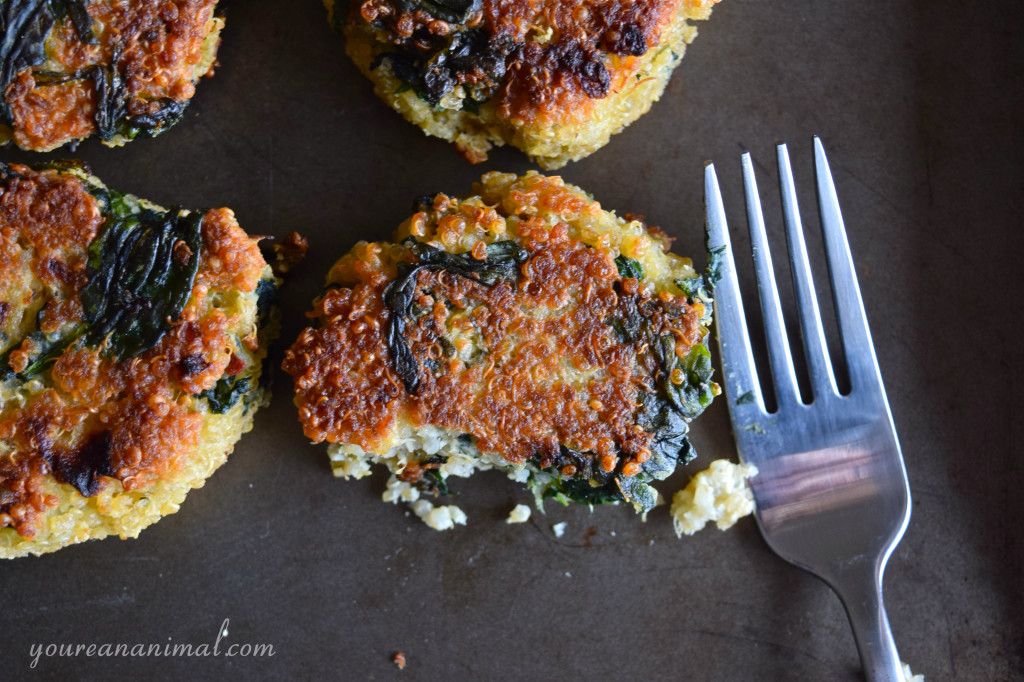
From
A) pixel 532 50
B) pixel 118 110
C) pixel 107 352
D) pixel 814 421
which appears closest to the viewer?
pixel 107 352

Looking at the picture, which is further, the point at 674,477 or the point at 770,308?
the point at 674,477

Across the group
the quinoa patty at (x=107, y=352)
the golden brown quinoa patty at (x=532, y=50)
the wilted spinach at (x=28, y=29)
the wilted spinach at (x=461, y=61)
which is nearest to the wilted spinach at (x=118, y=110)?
the wilted spinach at (x=28, y=29)

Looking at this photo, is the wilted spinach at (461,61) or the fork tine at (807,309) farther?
the fork tine at (807,309)

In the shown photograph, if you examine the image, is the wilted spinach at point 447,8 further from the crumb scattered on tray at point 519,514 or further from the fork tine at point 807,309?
the crumb scattered on tray at point 519,514

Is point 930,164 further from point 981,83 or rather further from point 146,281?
point 146,281

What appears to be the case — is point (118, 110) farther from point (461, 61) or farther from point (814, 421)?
point (814, 421)

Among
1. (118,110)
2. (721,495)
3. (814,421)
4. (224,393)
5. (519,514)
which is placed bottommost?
(519,514)

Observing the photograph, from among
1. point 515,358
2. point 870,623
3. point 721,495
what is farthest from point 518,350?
point 870,623

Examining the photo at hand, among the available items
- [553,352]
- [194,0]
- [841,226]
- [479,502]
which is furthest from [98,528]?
[841,226]
